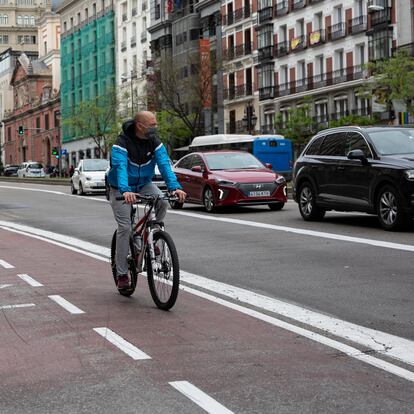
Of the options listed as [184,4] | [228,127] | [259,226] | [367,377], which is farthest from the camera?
[184,4]

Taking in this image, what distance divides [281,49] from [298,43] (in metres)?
2.69

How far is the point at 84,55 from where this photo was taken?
105000 mm

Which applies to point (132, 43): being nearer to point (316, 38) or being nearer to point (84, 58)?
point (84, 58)

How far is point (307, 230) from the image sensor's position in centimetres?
1656

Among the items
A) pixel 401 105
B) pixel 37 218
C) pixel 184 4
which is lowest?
pixel 37 218

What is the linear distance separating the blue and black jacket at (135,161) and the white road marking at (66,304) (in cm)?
116

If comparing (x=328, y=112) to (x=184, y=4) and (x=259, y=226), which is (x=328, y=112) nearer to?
(x=184, y=4)

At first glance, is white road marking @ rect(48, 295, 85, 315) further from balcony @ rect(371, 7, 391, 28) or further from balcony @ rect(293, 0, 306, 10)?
balcony @ rect(293, 0, 306, 10)

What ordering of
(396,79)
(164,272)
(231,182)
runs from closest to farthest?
(164,272) < (231,182) < (396,79)

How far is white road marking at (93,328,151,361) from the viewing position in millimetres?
6457

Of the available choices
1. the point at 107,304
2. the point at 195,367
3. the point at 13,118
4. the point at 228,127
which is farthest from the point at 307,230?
the point at 13,118

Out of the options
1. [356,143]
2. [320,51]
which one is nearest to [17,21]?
[320,51]

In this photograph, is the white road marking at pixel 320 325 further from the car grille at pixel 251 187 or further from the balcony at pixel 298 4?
the balcony at pixel 298 4

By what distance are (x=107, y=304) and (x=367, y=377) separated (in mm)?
3679
